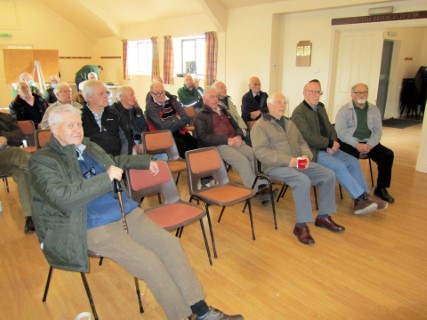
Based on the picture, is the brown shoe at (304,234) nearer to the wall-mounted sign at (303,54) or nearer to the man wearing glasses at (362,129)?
the man wearing glasses at (362,129)

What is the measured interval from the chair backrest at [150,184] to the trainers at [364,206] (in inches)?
71.7

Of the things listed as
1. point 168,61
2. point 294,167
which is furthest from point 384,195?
point 168,61

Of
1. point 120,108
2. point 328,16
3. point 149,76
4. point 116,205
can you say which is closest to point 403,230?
point 116,205

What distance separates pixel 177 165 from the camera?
3.30 m

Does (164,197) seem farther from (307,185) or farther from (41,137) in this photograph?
(41,137)

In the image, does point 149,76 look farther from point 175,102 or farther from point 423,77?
point 423,77

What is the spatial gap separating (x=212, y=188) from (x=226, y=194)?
17 cm

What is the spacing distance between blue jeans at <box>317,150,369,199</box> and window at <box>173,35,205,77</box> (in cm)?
540

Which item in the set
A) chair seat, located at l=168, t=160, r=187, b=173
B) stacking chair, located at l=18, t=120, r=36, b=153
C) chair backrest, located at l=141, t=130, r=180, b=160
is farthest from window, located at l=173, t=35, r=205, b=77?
chair seat, located at l=168, t=160, r=187, b=173

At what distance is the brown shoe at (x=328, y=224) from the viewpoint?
2.92 metres

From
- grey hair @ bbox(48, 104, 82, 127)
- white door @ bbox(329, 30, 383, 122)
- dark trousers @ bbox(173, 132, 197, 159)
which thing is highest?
white door @ bbox(329, 30, 383, 122)

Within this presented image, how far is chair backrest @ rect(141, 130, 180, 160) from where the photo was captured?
329cm

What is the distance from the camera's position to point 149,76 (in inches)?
380

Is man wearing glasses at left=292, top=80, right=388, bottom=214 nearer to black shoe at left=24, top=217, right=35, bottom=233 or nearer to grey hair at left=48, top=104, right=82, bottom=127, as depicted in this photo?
grey hair at left=48, top=104, right=82, bottom=127
